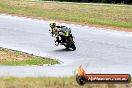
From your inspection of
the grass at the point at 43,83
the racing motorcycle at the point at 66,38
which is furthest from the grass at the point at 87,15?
the grass at the point at 43,83

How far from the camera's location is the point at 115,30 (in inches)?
1336

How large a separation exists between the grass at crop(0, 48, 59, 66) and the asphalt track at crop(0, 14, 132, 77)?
792mm

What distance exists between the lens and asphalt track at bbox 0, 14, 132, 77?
62.2 feet

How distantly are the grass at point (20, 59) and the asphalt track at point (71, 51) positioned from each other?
31.2 inches

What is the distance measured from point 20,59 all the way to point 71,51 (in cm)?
366

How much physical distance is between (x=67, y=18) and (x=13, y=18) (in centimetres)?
474

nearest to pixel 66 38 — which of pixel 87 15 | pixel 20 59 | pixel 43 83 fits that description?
pixel 20 59

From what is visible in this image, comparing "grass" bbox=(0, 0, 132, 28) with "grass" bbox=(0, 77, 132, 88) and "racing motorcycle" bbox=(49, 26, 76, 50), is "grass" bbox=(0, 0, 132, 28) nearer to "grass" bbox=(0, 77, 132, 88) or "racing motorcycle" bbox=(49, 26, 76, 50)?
"racing motorcycle" bbox=(49, 26, 76, 50)

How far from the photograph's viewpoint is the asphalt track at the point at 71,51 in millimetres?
18953

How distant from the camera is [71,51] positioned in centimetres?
2500

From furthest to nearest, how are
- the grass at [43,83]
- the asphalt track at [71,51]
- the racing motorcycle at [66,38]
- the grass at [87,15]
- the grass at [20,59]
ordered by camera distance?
the grass at [87,15] < the racing motorcycle at [66,38] < the grass at [20,59] < the asphalt track at [71,51] < the grass at [43,83]

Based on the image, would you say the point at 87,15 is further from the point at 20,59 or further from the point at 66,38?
the point at 20,59

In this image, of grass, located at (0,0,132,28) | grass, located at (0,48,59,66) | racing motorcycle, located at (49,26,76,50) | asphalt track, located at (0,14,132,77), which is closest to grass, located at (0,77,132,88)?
asphalt track, located at (0,14,132,77)

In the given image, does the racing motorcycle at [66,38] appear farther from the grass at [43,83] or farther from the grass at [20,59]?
the grass at [43,83]
